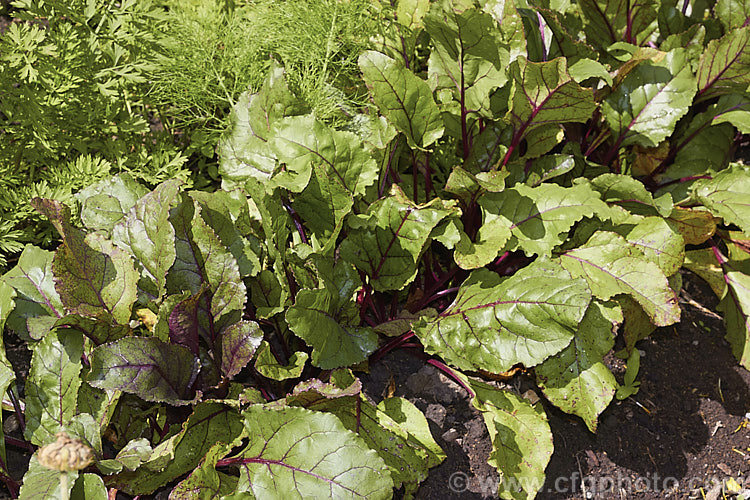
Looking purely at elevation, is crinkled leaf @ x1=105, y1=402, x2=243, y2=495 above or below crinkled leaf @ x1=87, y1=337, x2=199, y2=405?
below

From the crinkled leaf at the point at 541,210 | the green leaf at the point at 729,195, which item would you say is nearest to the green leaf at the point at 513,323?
the crinkled leaf at the point at 541,210

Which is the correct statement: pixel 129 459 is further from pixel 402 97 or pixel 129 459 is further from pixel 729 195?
pixel 729 195

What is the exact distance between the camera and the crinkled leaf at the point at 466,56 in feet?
7.16

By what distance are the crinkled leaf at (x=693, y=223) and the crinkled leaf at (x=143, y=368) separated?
186 cm

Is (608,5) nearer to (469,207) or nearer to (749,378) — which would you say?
(469,207)

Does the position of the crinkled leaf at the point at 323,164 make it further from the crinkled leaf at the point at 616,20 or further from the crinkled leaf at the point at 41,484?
the crinkled leaf at the point at 616,20

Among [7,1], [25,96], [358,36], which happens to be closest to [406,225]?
[358,36]

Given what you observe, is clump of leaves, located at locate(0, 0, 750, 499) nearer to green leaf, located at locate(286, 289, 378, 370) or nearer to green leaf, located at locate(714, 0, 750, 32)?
green leaf, located at locate(286, 289, 378, 370)

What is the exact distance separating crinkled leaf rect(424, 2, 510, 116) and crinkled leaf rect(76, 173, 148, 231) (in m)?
1.09

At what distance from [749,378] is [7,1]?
140 inches

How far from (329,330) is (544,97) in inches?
43.2

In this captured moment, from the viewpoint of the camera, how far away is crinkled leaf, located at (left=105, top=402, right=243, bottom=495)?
1.70 meters

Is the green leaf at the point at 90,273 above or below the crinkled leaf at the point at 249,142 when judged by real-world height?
below

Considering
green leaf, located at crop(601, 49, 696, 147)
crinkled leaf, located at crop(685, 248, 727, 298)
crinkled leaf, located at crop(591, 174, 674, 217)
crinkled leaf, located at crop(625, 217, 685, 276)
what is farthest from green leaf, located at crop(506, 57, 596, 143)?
crinkled leaf, located at crop(685, 248, 727, 298)
